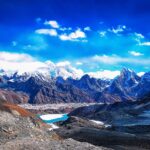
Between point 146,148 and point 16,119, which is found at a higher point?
point 16,119

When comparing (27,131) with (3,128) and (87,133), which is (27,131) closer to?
(3,128)

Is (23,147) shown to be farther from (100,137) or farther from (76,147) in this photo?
(100,137)

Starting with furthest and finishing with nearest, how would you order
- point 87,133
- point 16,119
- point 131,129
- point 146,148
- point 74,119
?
point 74,119, point 131,129, point 87,133, point 146,148, point 16,119

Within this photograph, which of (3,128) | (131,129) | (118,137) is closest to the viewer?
(3,128)

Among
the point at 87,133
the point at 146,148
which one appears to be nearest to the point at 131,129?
the point at 87,133

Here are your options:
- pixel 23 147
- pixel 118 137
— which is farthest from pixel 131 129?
pixel 23 147

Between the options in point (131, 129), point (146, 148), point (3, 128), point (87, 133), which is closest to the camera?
point (3, 128)

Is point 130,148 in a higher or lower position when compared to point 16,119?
lower

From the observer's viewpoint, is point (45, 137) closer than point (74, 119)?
Yes

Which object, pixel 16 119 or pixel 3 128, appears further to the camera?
pixel 16 119
